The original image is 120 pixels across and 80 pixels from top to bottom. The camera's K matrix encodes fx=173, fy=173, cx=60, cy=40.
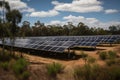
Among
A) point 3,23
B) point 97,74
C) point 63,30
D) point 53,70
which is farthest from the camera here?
point 63,30

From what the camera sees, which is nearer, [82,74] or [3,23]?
[82,74]

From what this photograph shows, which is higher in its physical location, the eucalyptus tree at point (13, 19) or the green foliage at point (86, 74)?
the eucalyptus tree at point (13, 19)

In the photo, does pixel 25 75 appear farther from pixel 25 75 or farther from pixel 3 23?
pixel 3 23

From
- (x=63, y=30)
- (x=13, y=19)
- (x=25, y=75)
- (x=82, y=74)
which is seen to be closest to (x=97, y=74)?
(x=82, y=74)

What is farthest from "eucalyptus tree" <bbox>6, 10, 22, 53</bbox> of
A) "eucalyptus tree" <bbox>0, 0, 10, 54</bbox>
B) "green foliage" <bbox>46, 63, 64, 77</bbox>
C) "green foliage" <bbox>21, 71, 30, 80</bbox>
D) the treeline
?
the treeline

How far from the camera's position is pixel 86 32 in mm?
83438

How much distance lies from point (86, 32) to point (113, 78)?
7319 cm

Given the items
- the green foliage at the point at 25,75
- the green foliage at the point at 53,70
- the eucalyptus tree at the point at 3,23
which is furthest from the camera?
the eucalyptus tree at the point at 3,23

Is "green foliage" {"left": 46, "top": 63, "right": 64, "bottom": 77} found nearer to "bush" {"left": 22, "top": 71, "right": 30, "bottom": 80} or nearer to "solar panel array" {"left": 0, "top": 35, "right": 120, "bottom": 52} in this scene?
"bush" {"left": 22, "top": 71, "right": 30, "bottom": 80}

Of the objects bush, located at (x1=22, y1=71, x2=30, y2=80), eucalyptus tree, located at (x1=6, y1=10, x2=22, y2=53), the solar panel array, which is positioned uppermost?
eucalyptus tree, located at (x1=6, y1=10, x2=22, y2=53)

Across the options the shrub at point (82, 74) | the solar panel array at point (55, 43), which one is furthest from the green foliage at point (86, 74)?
the solar panel array at point (55, 43)

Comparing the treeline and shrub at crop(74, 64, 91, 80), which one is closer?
shrub at crop(74, 64, 91, 80)

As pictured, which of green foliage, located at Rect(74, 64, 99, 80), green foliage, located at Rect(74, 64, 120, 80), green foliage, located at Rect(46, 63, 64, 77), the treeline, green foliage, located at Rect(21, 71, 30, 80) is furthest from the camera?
the treeline

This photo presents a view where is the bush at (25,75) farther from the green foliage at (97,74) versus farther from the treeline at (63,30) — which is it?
the treeline at (63,30)
